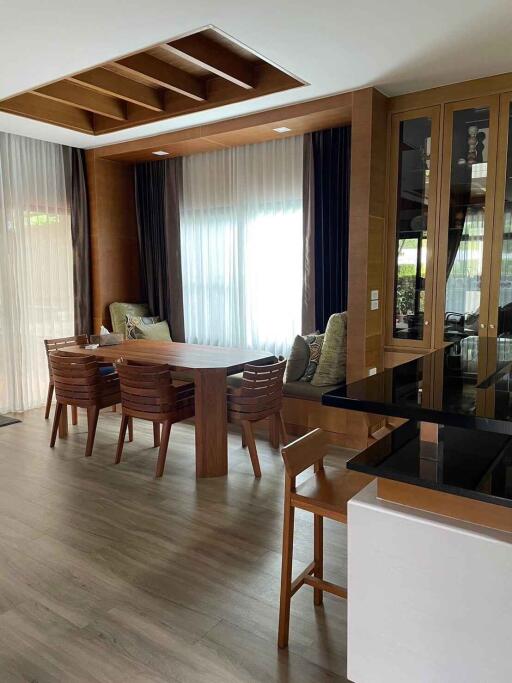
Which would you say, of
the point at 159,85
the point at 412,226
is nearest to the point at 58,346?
the point at 159,85

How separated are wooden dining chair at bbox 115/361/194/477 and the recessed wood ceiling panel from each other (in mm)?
2044

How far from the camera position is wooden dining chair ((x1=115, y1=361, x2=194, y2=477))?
361cm

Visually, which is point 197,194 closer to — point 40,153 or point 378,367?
point 40,153

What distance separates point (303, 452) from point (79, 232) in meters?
4.75

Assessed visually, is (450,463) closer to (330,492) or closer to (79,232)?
(330,492)

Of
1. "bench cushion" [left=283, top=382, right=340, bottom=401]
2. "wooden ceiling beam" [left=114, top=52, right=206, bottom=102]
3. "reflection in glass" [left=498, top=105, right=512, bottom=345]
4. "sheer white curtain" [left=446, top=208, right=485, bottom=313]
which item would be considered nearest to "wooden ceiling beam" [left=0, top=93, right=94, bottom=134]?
"wooden ceiling beam" [left=114, top=52, right=206, bottom=102]

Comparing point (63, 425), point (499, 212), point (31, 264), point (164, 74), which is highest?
point (164, 74)

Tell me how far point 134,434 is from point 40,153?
10.3 ft

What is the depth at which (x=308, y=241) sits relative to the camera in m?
4.91

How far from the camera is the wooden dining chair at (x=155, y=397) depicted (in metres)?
3.61

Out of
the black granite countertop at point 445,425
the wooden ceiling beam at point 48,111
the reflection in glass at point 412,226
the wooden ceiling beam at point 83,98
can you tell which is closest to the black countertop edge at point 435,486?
the black granite countertop at point 445,425

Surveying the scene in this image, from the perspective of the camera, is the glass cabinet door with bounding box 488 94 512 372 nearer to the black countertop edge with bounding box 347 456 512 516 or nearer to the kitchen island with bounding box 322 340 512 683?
the kitchen island with bounding box 322 340 512 683

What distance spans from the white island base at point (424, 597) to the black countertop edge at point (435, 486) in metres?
0.10

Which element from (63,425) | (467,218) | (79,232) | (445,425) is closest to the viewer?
(445,425)
